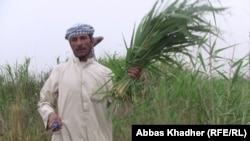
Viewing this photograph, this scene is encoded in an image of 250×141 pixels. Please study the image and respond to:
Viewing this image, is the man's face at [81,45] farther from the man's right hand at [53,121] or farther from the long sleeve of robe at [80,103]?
the man's right hand at [53,121]

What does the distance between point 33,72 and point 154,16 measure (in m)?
4.61

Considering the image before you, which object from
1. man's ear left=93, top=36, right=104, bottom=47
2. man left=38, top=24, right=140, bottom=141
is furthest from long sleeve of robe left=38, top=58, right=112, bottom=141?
man's ear left=93, top=36, right=104, bottom=47

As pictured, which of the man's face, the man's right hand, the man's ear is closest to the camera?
the man's right hand

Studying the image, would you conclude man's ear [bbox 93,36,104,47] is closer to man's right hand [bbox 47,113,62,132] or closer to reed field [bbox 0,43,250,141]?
reed field [bbox 0,43,250,141]

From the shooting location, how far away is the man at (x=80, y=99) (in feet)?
10.3

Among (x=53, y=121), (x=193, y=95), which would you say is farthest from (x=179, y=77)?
(x=53, y=121)

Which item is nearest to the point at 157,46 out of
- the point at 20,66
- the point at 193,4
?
the point at 193,4

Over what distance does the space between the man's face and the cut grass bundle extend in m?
0.32

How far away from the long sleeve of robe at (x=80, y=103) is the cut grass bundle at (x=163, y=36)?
0.22m

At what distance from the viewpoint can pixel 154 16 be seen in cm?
286

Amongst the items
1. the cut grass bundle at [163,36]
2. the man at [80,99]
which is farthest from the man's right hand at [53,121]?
the cut grass bundle at [163,36]

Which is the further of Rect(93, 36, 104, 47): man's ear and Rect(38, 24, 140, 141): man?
Rect(93, 36, 104, 47): man's ear

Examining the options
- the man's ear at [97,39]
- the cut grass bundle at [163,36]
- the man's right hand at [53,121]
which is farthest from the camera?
the man's ear at [97,39]

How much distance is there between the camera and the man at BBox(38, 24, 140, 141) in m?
3.13
